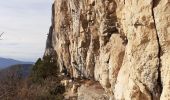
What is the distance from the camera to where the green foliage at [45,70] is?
5781 centimetres

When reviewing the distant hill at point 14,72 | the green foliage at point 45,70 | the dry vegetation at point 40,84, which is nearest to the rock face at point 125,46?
the dry vegetation at point 40,84

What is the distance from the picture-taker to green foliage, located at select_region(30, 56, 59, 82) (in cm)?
5781

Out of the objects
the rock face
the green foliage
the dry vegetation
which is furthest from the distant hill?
the rock face

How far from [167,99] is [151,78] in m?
1.66

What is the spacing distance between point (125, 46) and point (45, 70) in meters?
33.9

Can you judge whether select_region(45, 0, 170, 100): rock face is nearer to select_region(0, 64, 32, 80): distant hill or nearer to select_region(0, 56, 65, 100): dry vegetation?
select_region(0, 56, 65, 100): dry vegetation

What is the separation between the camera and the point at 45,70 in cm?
5875

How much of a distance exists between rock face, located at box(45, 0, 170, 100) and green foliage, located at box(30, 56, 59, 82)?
34.6 feet

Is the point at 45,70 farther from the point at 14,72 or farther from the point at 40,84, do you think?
the point at 14,72

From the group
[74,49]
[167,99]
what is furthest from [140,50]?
A: [74,49]

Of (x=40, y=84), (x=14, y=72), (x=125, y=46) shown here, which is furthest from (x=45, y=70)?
(x=125, y=46)

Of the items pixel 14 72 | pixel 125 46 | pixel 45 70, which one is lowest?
pixel 14 72

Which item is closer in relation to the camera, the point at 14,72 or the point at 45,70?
the point at 45,70

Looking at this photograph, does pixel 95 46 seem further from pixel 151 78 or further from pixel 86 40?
pixel 151 78
